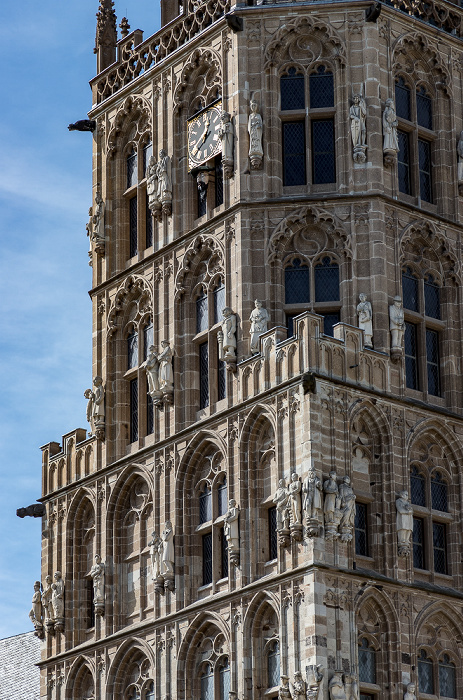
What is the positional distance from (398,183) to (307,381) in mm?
7844

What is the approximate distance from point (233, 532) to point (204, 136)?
478 inches

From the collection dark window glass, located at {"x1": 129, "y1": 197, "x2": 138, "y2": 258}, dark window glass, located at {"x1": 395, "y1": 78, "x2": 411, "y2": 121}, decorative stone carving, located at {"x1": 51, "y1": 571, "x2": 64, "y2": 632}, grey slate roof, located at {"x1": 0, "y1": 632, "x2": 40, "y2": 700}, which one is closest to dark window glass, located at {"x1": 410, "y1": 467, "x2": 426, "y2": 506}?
dark window glass, located at {"x1": 395, "y1": 78, "x2": 411, "y2": 121}

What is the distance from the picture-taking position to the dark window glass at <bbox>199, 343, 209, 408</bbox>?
60.9 meters

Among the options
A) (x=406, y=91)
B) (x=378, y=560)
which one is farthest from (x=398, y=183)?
(x=378, y=560)

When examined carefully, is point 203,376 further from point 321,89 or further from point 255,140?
point 321,89

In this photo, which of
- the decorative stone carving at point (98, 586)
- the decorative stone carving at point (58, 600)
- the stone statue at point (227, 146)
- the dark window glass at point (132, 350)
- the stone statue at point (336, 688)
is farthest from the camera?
the dark window glass at point (132, 350)

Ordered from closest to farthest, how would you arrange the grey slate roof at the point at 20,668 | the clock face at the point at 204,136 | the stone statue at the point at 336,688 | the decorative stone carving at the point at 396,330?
the stone statue at the point at 336,688 < the decorative stone carving at the point at 396,330 < the clock face at the point at 204,136 < the grey slate roof at the point at 20,668

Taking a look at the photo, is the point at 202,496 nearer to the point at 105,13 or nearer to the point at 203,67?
the point at 203,67

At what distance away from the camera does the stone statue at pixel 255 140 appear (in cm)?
6084

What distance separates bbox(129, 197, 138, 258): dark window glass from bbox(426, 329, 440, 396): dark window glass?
9.64 m

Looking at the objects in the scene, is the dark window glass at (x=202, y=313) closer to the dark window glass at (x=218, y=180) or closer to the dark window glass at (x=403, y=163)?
the dark window glass at (x=218, y=180)

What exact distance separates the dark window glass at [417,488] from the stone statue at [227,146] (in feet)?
32.4

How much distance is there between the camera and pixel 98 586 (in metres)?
62.1

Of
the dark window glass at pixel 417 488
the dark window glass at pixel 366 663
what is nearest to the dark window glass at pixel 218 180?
the dark window glass at pixel 417 488
